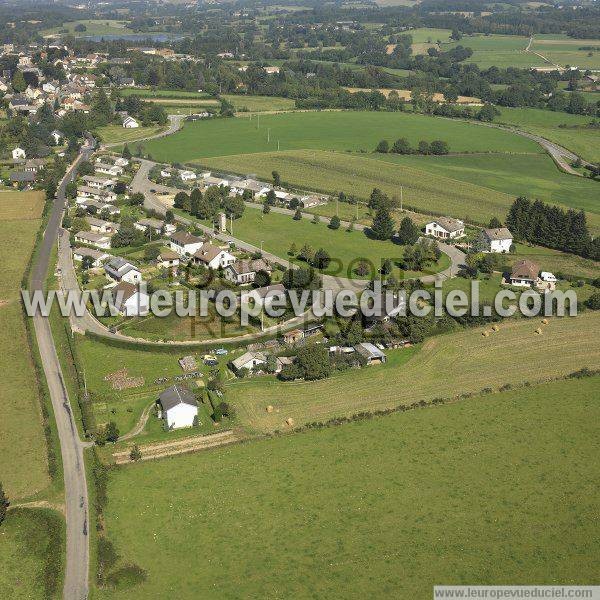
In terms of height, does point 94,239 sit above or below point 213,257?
below

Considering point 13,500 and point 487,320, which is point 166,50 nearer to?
point 487,320

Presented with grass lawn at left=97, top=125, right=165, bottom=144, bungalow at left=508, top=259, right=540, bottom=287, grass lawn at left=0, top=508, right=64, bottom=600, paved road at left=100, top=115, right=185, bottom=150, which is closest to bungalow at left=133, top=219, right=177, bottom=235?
bungalow at left=508, top=259, right=540, bottom=287

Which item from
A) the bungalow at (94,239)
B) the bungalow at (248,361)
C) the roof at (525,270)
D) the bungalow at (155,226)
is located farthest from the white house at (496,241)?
the bungalow at (94,239)

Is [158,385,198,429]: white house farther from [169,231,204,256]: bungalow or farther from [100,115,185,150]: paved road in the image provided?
[100,115,185,150]: paved road

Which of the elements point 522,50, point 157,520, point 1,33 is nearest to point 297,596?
point 157,520

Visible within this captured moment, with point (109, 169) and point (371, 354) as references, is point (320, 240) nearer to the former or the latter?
point (371, 354)

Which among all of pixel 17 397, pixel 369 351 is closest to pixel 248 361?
pixel 369 351
